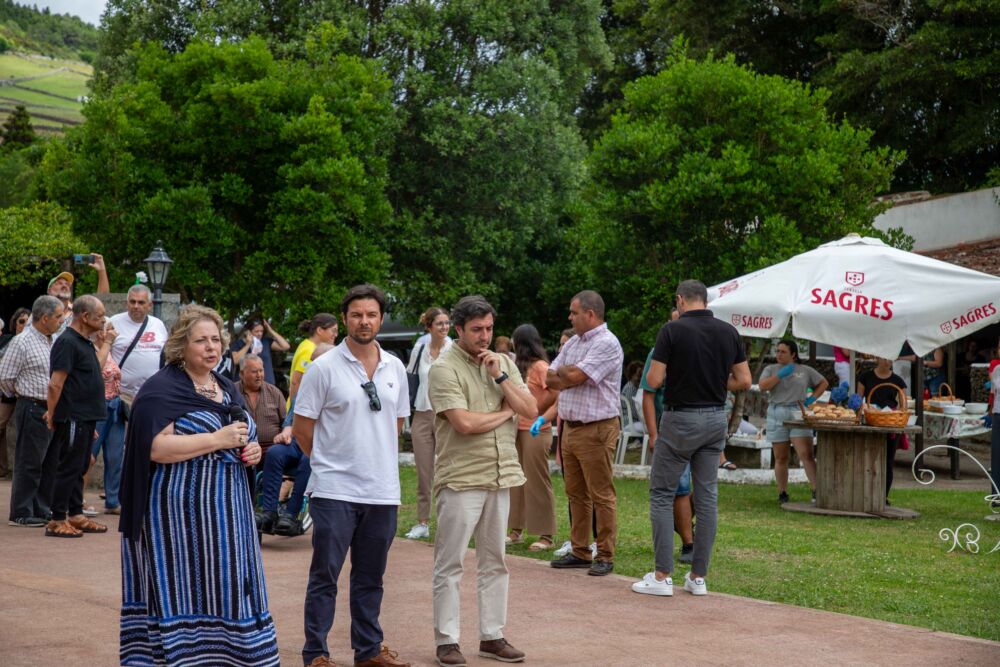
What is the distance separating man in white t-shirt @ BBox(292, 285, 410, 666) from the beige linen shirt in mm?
328

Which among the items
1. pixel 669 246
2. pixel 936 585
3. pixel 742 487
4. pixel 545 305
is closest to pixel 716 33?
pixel 545 305

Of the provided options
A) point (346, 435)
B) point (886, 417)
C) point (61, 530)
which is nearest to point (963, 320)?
point (886, 417)

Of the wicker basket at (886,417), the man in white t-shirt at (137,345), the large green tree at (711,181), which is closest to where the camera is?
the man in white t-shirt at (137,345)

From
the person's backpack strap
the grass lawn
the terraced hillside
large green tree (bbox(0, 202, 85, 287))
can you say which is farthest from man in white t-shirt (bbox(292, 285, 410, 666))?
the terraced hillside

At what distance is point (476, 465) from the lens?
6.12 metres

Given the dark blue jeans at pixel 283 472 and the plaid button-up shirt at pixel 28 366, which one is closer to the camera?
the dark blue jeans at pixel 283 472

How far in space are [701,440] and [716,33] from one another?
27.3 metres

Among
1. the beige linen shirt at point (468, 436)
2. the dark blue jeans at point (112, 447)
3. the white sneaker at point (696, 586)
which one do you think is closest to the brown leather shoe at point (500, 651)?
the beige linen shirt at point (468, 436)

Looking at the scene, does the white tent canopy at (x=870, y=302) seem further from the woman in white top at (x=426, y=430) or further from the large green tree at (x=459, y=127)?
the large green tree at (x=459, y=127)

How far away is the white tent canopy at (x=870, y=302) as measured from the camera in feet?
38.0

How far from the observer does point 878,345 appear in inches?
458

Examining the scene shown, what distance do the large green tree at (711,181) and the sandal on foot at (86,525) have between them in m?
10.7

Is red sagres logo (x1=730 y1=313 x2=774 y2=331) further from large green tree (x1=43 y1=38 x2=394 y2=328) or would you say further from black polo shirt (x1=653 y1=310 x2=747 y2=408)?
large green tree (x1=43 y1=38 x2=394 y2=328)

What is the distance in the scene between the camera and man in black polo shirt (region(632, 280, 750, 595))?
25.6 feet
